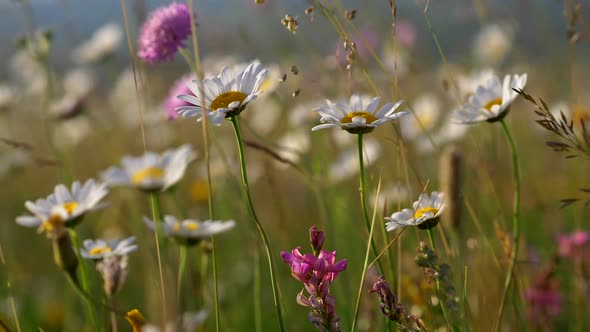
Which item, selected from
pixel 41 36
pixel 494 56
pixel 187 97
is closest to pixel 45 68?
pixel 41 36

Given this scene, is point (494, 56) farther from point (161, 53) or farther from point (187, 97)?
point (187, 97)

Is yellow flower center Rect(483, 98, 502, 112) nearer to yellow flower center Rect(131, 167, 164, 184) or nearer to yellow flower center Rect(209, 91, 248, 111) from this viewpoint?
yellow flower center Rect(209, 91, 248, 111)

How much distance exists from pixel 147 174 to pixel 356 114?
0.93 feet

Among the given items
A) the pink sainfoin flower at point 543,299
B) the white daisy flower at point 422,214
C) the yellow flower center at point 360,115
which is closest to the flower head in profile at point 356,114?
the yellow flower center at point 360,115

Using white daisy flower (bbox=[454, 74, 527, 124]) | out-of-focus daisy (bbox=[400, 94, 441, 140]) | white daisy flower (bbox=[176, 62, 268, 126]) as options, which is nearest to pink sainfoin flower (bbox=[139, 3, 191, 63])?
white daisy flower (bbox=[176, 62, 268, 126])

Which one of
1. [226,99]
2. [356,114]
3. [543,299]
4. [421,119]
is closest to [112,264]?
[226,99]

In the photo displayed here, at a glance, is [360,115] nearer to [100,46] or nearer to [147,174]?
[147,174]

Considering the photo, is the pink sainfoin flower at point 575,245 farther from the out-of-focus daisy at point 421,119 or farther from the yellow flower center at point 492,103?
the out-of-focus daisy at point 421,119

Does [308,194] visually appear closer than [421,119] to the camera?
No

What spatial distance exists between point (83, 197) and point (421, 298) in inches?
23.8

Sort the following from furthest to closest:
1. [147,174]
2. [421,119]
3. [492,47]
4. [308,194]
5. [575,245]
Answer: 1. [492,47]
2. [308,194]
3. [421,119]
4. [575,245]
5. [147,174]

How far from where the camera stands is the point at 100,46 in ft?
8.18

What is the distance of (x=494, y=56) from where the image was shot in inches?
126

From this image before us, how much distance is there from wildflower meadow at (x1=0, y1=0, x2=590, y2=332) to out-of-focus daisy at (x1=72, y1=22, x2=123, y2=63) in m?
0.01
